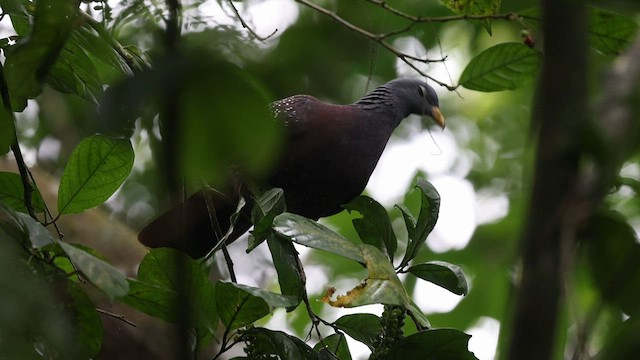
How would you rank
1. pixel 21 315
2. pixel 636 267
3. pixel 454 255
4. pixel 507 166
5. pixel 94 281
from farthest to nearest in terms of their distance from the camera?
pixel 507 166
pixel 454 255
pixel 94 281
pixel 21 315
pixel 636 267

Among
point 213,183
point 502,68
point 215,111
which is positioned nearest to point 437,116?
point 502,68

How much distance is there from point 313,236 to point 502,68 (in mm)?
978

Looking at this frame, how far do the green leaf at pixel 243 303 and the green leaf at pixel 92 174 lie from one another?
1.22ft

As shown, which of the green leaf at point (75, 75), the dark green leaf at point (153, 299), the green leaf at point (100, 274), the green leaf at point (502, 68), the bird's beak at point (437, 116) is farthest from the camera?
the bird's beak at point (437, 116)

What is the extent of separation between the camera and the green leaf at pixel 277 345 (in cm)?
170

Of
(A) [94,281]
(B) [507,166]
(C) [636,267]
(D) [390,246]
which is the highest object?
(C) [636,267]

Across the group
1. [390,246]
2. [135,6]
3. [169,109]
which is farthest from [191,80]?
[390,246]

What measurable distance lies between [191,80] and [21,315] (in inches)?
22.4

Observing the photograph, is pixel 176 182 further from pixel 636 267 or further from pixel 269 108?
pixel 636 267

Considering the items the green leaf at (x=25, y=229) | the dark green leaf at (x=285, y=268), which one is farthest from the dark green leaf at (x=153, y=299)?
the dark green leaf at (x=285, y=268)

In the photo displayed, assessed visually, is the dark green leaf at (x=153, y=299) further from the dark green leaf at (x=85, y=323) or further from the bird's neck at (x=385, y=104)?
the bird's neck at (x=385, y=104)

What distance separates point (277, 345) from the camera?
171 centimetres

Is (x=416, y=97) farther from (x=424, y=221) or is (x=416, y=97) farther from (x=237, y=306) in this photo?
(x=237, y=306)

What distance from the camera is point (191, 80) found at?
787 millimetres
